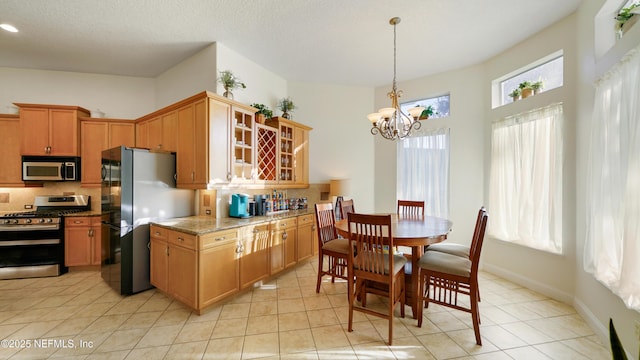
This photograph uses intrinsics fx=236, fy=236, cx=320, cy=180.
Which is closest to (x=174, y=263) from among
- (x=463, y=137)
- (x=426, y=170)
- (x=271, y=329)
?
(x=271, y=329)

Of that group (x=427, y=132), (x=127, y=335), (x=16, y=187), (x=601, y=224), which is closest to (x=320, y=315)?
(x=127, y=335)

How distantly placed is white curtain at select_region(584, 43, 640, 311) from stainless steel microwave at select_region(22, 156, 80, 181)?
6.24 m

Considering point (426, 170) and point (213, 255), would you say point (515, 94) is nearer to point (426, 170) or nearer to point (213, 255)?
point (426, 170)

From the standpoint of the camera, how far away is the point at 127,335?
82.0 inches

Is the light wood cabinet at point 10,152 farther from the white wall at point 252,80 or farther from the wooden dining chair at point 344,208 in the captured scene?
the wooden dining chair at point 344,208

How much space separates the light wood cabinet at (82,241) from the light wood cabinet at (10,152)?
1030 millimetres

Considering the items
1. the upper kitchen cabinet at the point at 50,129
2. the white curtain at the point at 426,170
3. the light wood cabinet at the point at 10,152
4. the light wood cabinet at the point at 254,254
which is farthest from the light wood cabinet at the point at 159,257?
the white curtain at the point at 426,170

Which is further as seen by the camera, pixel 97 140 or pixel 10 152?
pixel 97 140

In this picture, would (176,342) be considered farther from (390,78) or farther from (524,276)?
(390,78)

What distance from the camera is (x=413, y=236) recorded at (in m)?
2.13

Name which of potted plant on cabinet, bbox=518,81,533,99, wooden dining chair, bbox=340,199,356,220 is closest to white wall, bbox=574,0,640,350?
potted plant on cabinet, bbox=518,81,533,99

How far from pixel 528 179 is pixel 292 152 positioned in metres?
3.27

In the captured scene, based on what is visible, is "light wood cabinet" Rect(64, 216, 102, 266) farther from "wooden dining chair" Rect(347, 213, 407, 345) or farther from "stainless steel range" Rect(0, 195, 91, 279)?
"wooden dining chair" Rect(347, 213, 407, 345)

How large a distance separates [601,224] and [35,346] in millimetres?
4800
